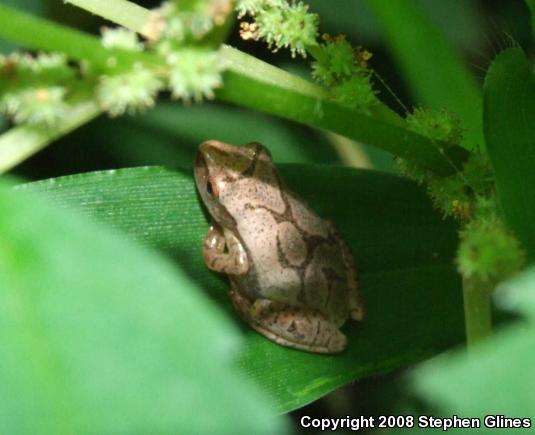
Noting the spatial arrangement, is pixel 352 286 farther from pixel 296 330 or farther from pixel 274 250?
pixel 274 250

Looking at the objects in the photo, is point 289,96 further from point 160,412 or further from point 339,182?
point 160,412

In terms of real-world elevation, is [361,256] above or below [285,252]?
below

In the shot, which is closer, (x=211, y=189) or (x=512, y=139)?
(x=512, y=139)

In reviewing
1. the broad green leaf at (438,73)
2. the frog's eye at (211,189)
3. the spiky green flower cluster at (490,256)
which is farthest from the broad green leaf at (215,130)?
the spiky green flower cluster at (490,256)

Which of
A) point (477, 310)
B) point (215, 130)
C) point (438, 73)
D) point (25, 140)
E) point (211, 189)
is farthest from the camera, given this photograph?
point (215, 130)

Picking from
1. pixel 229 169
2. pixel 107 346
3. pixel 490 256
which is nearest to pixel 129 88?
pixel 107 346

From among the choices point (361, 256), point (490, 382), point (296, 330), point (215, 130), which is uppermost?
point (215, 130)

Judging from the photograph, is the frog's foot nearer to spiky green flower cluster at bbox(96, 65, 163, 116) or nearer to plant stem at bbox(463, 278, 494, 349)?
plant stem at bbox(463, 278, 494, 349)

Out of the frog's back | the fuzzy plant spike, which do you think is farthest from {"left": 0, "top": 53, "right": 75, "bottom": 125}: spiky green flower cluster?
the frog's back

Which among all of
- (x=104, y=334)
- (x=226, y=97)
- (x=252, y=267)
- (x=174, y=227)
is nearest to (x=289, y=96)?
(x=226, y=97)
